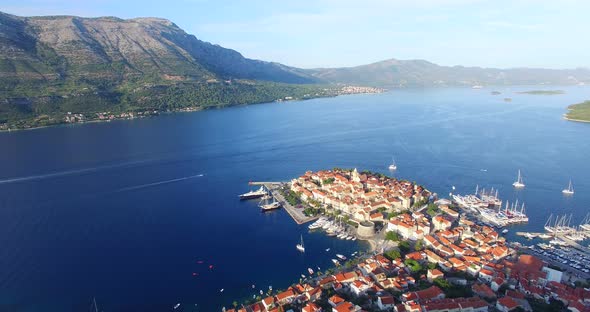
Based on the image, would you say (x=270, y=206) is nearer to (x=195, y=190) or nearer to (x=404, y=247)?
(x=195, y=190)

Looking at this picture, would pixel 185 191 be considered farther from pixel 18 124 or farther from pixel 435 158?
pixel 18 124

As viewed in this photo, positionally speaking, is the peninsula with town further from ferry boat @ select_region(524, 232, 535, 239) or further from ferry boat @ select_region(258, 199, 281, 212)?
ferry boat @ select_region(524, 232, 535, 239)

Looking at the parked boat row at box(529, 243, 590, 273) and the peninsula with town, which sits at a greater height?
the peninsula with town

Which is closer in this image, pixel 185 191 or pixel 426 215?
pixel 426 215

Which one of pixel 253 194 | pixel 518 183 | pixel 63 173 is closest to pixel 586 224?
pixel 518 183

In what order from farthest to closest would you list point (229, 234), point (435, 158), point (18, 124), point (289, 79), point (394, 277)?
point (289, 79), point (18, 124), point (435, 158), point (229, 234), point (394, 277)

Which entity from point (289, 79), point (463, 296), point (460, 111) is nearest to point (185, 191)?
point (463, 296)

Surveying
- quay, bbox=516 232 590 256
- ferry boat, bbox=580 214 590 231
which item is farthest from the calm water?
ferry boat, bbox=580 214 590 231
